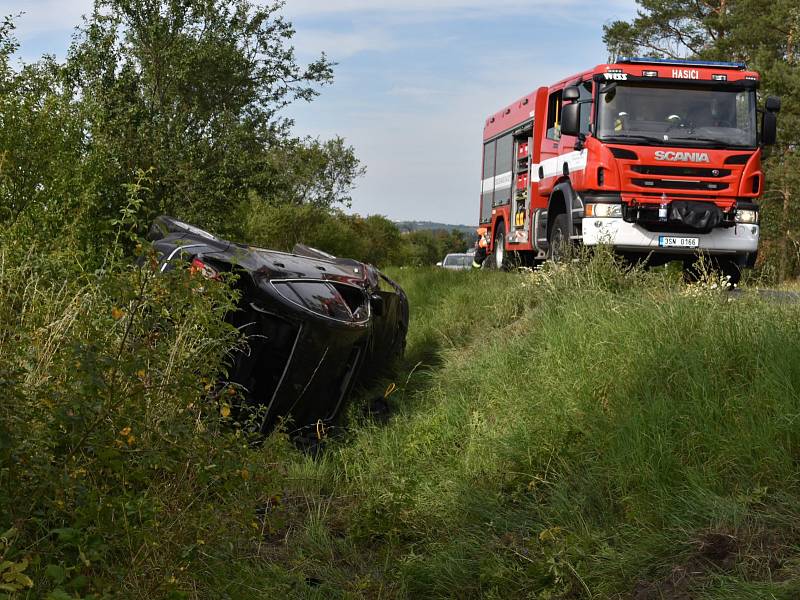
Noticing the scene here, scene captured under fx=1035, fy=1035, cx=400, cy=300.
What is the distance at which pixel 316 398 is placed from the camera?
8.43 meters

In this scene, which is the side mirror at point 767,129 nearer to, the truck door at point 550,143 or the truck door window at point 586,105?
the truck door window at point 586,105

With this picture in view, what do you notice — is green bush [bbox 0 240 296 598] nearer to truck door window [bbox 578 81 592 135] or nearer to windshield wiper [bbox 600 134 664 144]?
windshield wiper [bbox 600 134 664 144]

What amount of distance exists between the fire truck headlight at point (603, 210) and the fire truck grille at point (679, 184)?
430 millimetres

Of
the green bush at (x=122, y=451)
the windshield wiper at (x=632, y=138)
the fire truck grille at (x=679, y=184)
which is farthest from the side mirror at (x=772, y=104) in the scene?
the green bush at (x=122, y=451)

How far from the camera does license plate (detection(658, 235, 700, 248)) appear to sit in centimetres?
1343

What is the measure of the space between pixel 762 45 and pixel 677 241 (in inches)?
884

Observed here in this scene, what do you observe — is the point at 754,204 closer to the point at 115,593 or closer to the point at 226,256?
the point at 226,256

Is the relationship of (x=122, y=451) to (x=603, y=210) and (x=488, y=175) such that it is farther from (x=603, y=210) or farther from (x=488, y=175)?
(x=488, y=175)

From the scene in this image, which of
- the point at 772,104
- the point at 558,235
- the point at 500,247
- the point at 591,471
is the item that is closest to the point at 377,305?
the point at 591,471

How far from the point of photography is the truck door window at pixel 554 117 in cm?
1520

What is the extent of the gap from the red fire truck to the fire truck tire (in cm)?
492

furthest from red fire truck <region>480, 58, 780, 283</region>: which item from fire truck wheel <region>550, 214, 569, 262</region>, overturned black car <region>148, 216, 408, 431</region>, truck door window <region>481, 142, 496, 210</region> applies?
truck door window <region>481, 142, 496, 210</region>

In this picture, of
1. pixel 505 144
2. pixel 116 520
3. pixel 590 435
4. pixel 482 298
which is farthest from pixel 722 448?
pixel 505 144

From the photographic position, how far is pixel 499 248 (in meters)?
19.4
